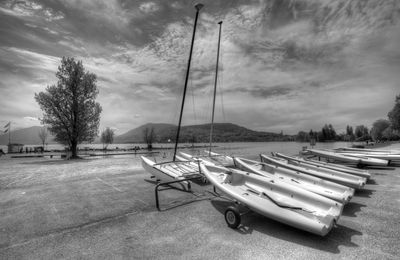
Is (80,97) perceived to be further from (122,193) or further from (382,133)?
(382,133)

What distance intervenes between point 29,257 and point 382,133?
4592 inches

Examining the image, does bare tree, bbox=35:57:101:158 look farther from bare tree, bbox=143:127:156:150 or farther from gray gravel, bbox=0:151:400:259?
bare tree, bbox=143:127:156:150

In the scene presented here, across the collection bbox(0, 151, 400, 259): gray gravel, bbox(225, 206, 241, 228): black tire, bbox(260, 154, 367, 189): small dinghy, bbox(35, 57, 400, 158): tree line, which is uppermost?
bbox(35, 57, 400, 158): tree line

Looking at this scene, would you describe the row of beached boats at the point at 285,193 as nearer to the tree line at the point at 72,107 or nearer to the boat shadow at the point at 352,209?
the boat shadow at the point at 352,209

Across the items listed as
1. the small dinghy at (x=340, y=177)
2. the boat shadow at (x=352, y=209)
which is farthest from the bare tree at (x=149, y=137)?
the boat shadow at (x=352, y=209)

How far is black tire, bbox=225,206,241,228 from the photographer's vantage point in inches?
196

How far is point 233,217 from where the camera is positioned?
200 inches

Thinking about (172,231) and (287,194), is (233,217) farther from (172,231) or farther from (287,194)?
(287,194)

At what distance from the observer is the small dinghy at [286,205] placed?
4371 mm

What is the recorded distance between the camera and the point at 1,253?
165 inches

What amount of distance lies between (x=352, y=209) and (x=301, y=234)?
125 inches

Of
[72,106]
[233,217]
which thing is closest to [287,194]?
[233,217]

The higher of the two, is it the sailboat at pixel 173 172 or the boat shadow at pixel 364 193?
the sailboat at pixel 173 172

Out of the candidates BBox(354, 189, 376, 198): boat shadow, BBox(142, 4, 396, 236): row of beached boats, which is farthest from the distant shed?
BBox(354, 189, 376, 198): boat shadow
